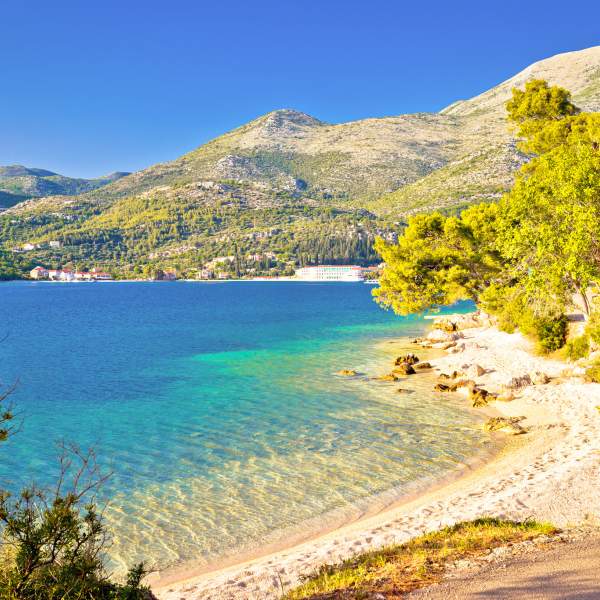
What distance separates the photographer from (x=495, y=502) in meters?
14.9

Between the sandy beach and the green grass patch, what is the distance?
107 centimetres

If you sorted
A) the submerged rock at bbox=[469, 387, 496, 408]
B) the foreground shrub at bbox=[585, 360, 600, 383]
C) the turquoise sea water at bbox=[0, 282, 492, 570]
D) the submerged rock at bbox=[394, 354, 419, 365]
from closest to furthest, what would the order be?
the turquoise sea water at bbox=[0, 282, 492, 570] → the foreground shrub at bbox=[585, 360, 600, 383] → the submerged rock at bbox=[469, 387, 496, 408] → the submerged rock at bbox=[394, 354, 419, 365]

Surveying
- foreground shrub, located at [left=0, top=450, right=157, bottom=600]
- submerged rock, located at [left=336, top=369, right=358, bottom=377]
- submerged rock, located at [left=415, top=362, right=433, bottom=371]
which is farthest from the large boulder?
foreground shrub, located at [left=0, top=450, right=157, bottom=600]

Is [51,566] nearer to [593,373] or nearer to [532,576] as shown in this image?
[532,576]

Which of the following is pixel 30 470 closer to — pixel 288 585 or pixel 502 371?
pixel 288 585

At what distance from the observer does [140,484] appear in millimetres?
18734

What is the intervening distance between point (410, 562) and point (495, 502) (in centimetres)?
560

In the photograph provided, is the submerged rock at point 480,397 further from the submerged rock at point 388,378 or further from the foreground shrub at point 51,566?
the foreground shrub at point 51,566

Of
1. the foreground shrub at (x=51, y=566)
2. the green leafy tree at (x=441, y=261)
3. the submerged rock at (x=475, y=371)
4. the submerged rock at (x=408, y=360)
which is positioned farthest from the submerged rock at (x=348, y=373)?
the foreground shrub at (x=51, y=566)

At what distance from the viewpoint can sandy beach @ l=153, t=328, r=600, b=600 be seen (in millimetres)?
12047

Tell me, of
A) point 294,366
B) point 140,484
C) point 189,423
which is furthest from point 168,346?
point 140,484

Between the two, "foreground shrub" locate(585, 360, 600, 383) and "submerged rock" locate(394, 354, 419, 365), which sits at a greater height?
"foreground shrub" locate(585, 360, 600, 383)

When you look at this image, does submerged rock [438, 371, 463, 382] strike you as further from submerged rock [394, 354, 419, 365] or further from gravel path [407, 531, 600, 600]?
gravel path [407, 531, 600, 600]

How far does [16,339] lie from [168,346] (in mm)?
21988
